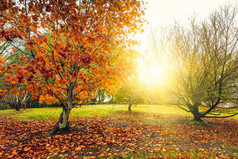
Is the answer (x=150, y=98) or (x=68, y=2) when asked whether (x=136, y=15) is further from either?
(x=150, y=98)

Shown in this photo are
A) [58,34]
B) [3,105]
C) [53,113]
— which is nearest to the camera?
[58,34]

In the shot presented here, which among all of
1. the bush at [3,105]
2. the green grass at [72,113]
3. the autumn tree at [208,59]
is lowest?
the green grass at [72,113]

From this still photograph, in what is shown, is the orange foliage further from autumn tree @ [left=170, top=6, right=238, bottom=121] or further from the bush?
the bush

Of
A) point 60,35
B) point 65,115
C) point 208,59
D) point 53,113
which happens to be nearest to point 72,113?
point 53,113

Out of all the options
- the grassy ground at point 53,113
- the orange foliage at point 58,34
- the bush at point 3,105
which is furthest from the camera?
the bush at point 3,105

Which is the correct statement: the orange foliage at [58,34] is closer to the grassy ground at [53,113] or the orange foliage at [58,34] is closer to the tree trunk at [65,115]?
the tree trunk at [65,115]

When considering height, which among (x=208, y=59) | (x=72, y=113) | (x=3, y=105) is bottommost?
(x=72, y=113)

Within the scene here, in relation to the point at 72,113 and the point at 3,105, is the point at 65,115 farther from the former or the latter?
the point at 3,105

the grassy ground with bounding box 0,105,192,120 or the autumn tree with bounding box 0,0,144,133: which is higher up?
the autumn tree with bounding box 0,0,144,133

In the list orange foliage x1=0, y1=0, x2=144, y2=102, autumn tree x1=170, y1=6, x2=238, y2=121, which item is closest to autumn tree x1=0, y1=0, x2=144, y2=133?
orange foliage x1=0, y1=0, x2=144, y2=102

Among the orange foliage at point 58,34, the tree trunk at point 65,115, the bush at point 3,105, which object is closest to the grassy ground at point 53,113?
the tree trunk at point 65,115

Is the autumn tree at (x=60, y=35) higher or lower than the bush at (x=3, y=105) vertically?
higher

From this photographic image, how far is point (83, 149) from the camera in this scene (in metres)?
4.89

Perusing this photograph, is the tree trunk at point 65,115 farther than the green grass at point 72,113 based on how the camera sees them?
No
